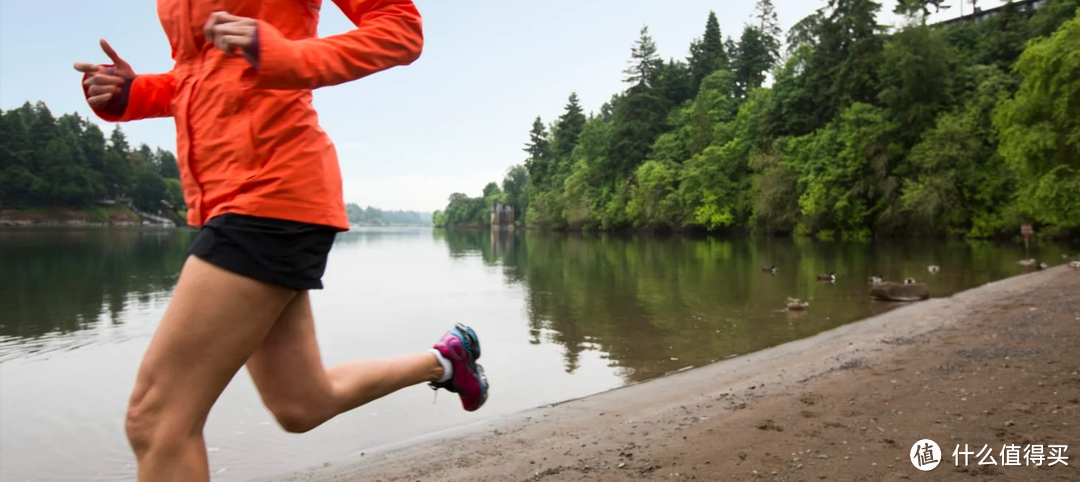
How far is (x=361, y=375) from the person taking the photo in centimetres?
231

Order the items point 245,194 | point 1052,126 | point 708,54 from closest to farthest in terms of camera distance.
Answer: point 245,194 → point 1052,126 → point 708,54

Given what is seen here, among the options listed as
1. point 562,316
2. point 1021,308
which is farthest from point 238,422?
point 1021,308

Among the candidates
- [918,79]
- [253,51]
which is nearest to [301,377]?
[253,51]

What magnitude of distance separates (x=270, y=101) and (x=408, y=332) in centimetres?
1138

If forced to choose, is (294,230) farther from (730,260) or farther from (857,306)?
(730,260)

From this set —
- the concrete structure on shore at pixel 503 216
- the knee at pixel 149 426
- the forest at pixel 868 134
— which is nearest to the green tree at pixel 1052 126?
the forest at pixel 868 134

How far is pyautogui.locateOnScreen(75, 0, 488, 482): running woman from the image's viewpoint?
5.52 ft

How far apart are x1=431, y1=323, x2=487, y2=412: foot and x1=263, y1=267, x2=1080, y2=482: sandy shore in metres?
1.44

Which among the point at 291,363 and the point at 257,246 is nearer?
the point at 257,246

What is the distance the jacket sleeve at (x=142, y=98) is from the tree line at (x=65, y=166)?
10675 centimetres

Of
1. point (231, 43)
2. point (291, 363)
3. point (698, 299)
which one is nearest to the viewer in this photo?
point (231, 43)

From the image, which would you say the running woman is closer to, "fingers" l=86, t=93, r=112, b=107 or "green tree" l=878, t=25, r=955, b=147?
"fingers" l=86, t=93, r=112, b=107

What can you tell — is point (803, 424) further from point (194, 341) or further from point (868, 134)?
point (868, 134)

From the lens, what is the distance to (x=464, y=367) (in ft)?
8.58
